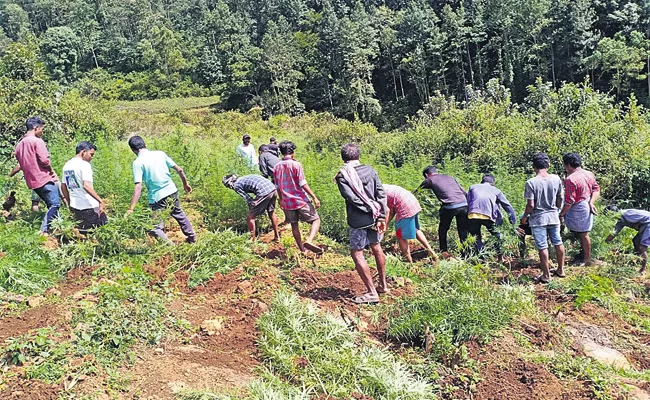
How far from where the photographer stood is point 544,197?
6.29 metres

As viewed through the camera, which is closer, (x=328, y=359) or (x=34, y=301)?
(x=328, y=359)

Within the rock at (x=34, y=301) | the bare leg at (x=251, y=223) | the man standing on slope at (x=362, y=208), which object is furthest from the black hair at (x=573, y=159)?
the rock at (x=34, y=301)

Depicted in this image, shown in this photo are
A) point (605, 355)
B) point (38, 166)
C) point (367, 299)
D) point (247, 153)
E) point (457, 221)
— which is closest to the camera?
point (605, 355)

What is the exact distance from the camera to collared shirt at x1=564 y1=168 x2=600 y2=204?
6629mm

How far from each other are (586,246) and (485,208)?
5.34 feet

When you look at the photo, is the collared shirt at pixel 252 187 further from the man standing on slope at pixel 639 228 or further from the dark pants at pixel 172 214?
the man standing on slope at pixel 639 228

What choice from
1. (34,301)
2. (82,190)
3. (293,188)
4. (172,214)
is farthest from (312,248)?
(34,301)

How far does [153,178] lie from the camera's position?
641 centimetres

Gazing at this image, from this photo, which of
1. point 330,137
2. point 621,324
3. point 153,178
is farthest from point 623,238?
point 330,137

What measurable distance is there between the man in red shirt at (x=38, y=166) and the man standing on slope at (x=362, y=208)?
4.18 metres

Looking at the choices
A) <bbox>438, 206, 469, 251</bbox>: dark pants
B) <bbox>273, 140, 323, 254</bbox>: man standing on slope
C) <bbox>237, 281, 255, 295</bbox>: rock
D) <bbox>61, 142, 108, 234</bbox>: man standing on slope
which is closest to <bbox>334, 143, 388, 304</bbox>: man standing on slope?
<bbox>237, 281, 255, 295</bbox>: rock

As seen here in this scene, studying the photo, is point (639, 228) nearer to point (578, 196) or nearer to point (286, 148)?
point (578, 196)

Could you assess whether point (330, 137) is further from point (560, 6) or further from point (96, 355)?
point (560, 6)

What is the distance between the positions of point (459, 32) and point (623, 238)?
4588 centimetres
